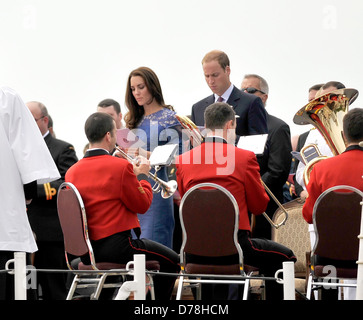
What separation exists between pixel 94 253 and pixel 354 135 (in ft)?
5.08

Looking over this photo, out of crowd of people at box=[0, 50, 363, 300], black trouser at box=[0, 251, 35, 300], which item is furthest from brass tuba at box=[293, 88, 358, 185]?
black trouser at box=[0, 251, 35, 300]

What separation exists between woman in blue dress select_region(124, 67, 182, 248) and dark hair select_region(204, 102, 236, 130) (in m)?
0.66

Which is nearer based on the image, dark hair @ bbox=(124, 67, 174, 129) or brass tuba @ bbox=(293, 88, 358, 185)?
brass tuba @ bbox=(293, 88, 358, 185)

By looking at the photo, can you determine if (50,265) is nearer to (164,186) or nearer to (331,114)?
(164,186)

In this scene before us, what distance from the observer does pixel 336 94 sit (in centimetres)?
477

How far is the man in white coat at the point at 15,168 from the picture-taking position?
3.85m

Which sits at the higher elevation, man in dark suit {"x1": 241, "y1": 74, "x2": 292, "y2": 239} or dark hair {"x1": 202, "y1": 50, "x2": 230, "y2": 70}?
dark hair {"x1": 202, "y1": 50, "x2": 230, "y2": 70}

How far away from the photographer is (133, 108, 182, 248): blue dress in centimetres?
523

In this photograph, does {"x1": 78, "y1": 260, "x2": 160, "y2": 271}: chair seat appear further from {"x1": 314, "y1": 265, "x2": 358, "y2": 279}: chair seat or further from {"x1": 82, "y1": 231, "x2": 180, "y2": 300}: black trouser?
{"x1": 314, "y1": 265, "x2": 358, "y2": 279}: chair seat

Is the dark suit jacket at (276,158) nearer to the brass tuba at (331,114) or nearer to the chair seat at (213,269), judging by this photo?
the brass tuba at (331,114)

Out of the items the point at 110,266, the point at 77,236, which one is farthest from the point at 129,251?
the point at 77,236

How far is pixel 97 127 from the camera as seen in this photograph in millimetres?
4680

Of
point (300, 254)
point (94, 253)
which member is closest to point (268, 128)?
point (300, 254)
